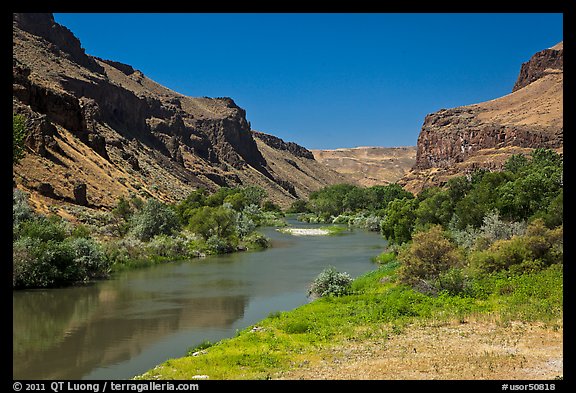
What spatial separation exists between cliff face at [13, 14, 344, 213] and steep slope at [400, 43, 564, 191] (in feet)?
147

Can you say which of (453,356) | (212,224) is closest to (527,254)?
(453,356)

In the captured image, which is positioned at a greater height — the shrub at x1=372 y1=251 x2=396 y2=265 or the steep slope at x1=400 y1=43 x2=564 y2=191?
the steep slope at x1=400 y1=43 x2=564 y2=191

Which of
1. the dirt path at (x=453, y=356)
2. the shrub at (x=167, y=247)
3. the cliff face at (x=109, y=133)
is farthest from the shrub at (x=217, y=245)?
the dirt path at (x=453, y=356)

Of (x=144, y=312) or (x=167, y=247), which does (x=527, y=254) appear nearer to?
(x=144, y=312)

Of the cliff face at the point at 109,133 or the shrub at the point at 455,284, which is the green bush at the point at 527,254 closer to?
the shrub at the point at 455,284

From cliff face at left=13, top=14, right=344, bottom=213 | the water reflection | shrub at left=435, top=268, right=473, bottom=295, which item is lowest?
the water reflection

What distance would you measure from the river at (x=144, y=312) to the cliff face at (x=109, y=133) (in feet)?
63.4

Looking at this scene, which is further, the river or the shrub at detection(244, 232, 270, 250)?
the shrub at detection(244, 232, 270, 250)

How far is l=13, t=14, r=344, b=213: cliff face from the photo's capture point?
A: 51719mm

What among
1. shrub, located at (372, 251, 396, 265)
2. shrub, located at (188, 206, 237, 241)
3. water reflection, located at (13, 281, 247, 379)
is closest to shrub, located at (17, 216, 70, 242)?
water reflection, located at (13, 281, 247, 379)

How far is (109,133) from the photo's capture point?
8525 cm

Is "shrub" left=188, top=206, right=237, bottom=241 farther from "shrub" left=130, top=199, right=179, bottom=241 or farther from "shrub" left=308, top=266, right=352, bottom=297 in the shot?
"shrub" left=308, top=266, right=352, bottom=297

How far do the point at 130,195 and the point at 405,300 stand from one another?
45.3m

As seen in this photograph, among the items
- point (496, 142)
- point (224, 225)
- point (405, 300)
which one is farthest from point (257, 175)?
point (405, 300)
